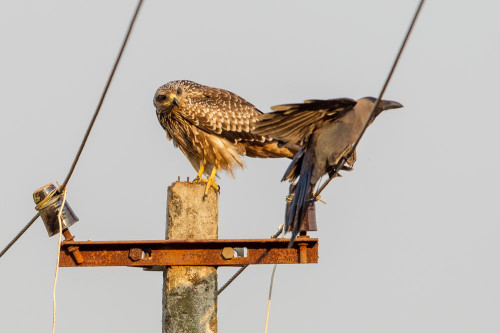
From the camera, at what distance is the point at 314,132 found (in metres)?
7.21

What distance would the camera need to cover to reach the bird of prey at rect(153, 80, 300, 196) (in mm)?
10008

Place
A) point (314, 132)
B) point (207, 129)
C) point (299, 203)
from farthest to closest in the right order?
point (207, 129) < point (314, 132) < point (299, 203)

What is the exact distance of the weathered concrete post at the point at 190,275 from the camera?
21.7 feet

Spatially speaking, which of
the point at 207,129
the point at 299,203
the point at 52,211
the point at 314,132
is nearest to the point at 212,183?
the point at 314,132

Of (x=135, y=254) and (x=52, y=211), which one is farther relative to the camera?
(x=52, y=211)

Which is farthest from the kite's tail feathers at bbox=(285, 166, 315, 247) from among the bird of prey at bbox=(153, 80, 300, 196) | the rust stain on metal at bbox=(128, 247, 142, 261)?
the bird of prey at bbox=(153, 80, 300, 196)

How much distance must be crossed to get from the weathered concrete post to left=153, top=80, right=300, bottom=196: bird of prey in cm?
292

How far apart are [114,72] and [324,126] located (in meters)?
1.98

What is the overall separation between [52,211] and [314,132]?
6.43 ft

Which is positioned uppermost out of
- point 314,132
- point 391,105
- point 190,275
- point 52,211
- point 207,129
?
point 207,129

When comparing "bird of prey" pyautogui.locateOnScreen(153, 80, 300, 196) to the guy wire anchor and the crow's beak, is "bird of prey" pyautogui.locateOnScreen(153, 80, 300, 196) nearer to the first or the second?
the crow's beak

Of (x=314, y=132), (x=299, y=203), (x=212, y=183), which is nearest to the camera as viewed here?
(x=299, y=203)

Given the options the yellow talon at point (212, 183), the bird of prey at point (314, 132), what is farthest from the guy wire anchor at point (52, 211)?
the bird of prey at point (314, 132)

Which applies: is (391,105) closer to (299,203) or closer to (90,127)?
(299,203)
